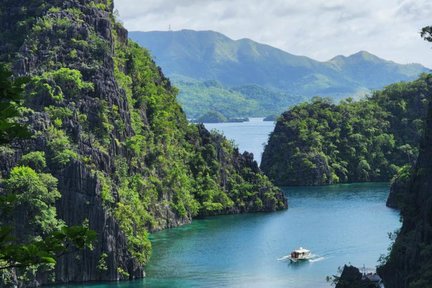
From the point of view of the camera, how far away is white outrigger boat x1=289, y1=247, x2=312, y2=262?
76000 mm

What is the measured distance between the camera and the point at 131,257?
231 ft

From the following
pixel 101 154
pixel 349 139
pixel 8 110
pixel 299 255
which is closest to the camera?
pixel 8 110

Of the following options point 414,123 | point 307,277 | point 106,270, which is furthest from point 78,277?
point 414,123

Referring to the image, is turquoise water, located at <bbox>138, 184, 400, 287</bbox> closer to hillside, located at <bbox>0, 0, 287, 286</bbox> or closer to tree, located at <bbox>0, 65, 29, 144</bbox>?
hillside, located at <bbox>0, 0, 287, 286</bbox>

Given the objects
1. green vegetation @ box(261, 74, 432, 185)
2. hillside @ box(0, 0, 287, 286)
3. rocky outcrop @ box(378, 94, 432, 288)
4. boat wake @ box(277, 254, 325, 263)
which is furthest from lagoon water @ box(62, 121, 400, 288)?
green vegetation @ box(261, 74, 432, 185)

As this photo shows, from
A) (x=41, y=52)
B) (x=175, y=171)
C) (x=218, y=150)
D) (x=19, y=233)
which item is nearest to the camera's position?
(x=19, y=233)

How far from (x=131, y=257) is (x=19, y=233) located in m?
9.79

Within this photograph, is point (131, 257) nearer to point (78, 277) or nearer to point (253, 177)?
point (78, 277)

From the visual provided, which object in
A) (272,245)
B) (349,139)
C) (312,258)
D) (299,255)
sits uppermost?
(349,139)

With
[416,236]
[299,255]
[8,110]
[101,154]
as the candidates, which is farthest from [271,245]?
[8,110]

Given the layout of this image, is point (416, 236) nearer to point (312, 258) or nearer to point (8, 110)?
point (312, 258)

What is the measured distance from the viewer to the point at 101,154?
260ft

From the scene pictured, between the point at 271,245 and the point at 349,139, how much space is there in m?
87.4

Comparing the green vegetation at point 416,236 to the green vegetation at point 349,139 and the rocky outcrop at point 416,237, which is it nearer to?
the rocky outcrop at point 416,237
